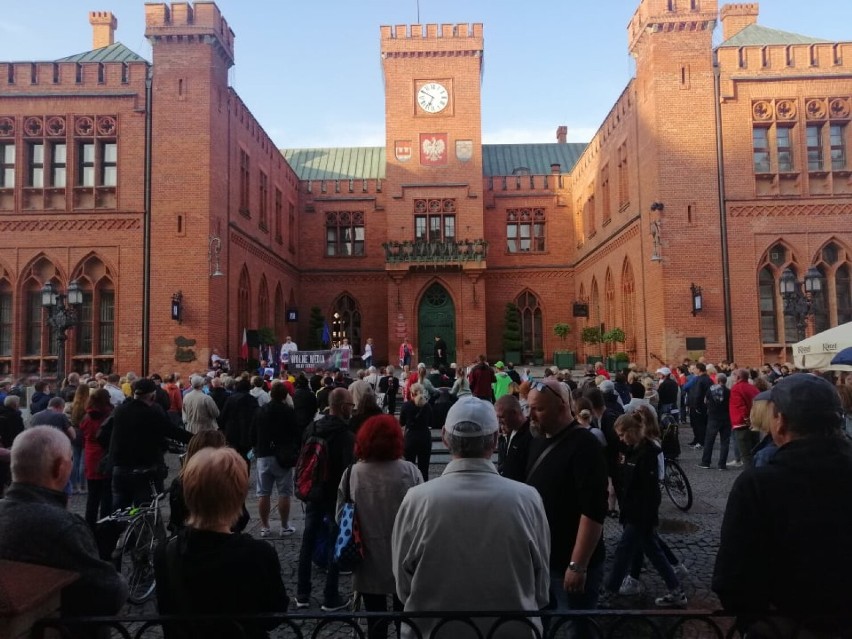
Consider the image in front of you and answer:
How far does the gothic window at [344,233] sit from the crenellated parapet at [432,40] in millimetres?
8631

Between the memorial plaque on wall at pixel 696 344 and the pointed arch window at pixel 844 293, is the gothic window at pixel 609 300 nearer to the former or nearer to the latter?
the memorial plaque on wall at pixel 696 344

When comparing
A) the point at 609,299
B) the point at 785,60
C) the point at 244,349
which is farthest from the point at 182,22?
the point at 785,60

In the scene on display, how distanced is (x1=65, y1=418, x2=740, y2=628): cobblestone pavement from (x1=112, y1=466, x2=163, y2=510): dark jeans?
1.02 metres

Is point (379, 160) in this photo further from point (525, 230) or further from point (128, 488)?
point (128, 488)

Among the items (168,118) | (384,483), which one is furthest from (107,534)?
(168,118)

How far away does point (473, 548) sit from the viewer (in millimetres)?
2557

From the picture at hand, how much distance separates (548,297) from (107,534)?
99.3 ft

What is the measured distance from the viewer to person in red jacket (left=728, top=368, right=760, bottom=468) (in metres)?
9.98

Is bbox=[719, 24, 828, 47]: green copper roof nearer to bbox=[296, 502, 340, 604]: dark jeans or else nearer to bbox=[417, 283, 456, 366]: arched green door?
bbox=[417, 283, 456, 366]: arched green door

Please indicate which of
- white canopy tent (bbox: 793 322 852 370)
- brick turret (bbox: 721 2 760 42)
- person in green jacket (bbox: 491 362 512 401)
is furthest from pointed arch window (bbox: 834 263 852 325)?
person in green jacket (bbox: 491 362 512 401)

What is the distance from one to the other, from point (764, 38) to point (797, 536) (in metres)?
26.9

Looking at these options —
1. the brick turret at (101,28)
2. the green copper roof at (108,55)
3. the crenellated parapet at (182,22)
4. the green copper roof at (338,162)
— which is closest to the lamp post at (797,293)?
the crenellated parapet at (182,22)

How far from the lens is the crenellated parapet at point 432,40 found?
31.0 meters

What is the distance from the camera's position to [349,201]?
114ft
